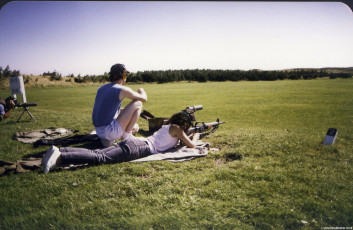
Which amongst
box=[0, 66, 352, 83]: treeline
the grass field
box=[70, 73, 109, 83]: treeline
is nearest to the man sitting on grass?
the grass field

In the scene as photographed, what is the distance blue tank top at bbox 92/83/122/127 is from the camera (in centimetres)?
458

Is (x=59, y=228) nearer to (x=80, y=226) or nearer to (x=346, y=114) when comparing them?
(x=80, y=226)

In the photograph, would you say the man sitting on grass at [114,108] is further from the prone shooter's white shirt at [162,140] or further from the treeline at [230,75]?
the treeline at [230,75]

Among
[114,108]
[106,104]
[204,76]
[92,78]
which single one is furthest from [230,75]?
[106,104]

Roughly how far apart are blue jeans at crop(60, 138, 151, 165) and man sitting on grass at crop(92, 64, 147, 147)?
0.68m

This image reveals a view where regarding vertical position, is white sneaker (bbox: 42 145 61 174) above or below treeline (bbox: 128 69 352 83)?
below

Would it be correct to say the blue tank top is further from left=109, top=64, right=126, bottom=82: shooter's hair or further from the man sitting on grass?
left=109, top=64, right=126, bottom=82: shooter's hair

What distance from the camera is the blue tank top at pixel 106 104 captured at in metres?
4.58

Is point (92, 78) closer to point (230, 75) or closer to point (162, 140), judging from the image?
point (230, 75)

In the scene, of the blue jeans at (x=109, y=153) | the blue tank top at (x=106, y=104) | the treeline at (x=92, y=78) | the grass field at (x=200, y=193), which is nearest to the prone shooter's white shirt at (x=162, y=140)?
the blue jeans at (x=109, y=153)

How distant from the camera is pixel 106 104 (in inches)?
181

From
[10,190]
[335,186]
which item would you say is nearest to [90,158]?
[10,190]

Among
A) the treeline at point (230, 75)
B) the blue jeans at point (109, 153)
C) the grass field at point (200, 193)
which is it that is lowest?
the grass field at point (200, 193)

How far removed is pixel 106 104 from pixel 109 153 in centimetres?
110
